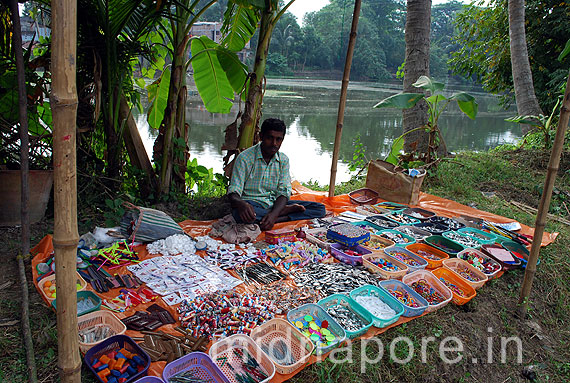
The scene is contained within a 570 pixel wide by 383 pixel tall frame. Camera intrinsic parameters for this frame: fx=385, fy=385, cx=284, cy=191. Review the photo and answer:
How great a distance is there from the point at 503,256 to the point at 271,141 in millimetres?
2018

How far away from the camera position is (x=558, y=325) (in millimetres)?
2506

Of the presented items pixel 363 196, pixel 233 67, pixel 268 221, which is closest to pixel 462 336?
pixel 268 221

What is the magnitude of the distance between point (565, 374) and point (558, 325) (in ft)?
1.66

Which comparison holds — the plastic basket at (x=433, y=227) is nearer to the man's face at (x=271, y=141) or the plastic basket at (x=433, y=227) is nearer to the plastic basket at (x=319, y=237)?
the plastic basket at (x=319, y=237)

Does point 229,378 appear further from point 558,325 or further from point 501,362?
point 558,325

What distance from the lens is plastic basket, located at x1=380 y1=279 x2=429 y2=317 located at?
2229 mm

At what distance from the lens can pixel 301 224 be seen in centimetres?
359

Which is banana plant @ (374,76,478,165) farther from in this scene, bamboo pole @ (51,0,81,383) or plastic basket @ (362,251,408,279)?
bamboo pole @ (51,0,81,383)

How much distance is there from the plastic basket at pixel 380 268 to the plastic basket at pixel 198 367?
1367mm

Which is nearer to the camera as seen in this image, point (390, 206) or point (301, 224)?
point (301, 224)

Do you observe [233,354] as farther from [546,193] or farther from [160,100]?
[160,100]

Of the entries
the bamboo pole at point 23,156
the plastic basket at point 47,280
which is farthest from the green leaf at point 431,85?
the plastic basket at point 47,280

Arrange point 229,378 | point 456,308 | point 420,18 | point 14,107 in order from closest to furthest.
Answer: point 229,378
point 456,308
point 14,107
point 420,18

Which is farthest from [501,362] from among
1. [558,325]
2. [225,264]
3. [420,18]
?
[420,18]
